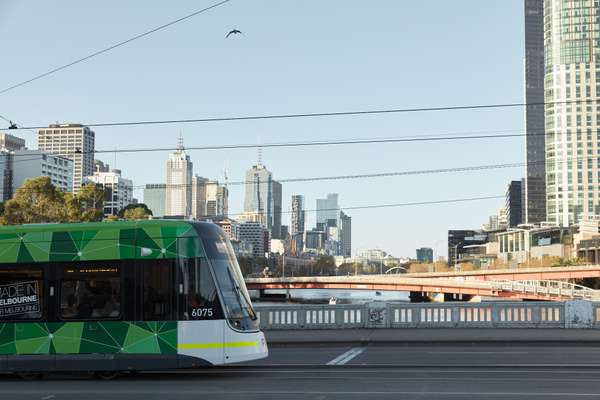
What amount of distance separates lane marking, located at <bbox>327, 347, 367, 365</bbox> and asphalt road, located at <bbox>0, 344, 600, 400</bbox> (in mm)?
28

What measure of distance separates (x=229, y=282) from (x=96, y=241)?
295 centimetres

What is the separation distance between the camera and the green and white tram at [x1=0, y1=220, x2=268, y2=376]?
16.1 metres

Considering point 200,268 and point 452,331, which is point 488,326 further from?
point 200,268

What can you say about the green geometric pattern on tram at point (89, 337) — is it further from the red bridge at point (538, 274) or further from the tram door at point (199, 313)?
the red bridge at point (538, 274)

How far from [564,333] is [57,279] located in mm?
15734

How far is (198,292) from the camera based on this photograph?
1619cm

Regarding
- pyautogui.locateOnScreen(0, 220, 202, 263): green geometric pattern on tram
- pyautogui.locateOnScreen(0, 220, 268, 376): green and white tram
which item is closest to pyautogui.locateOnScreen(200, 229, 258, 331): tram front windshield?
pyautogui.locateOnScreen(0, 220, 268, 376): green and white tram

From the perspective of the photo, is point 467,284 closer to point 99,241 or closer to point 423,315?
point 423,315

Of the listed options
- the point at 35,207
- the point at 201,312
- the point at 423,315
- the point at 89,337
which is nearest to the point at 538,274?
the point at 35,207

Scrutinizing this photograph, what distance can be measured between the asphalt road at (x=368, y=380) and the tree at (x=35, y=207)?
50755mm

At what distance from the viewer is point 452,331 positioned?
2619cm

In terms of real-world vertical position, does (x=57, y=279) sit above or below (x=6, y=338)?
above

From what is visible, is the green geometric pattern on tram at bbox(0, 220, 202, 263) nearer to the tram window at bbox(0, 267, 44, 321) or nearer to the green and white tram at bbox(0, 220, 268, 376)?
the green and white tram at bbox(0, 220, 268, 376)

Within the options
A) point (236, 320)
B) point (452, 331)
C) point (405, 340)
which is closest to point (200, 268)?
point (236, 320)
